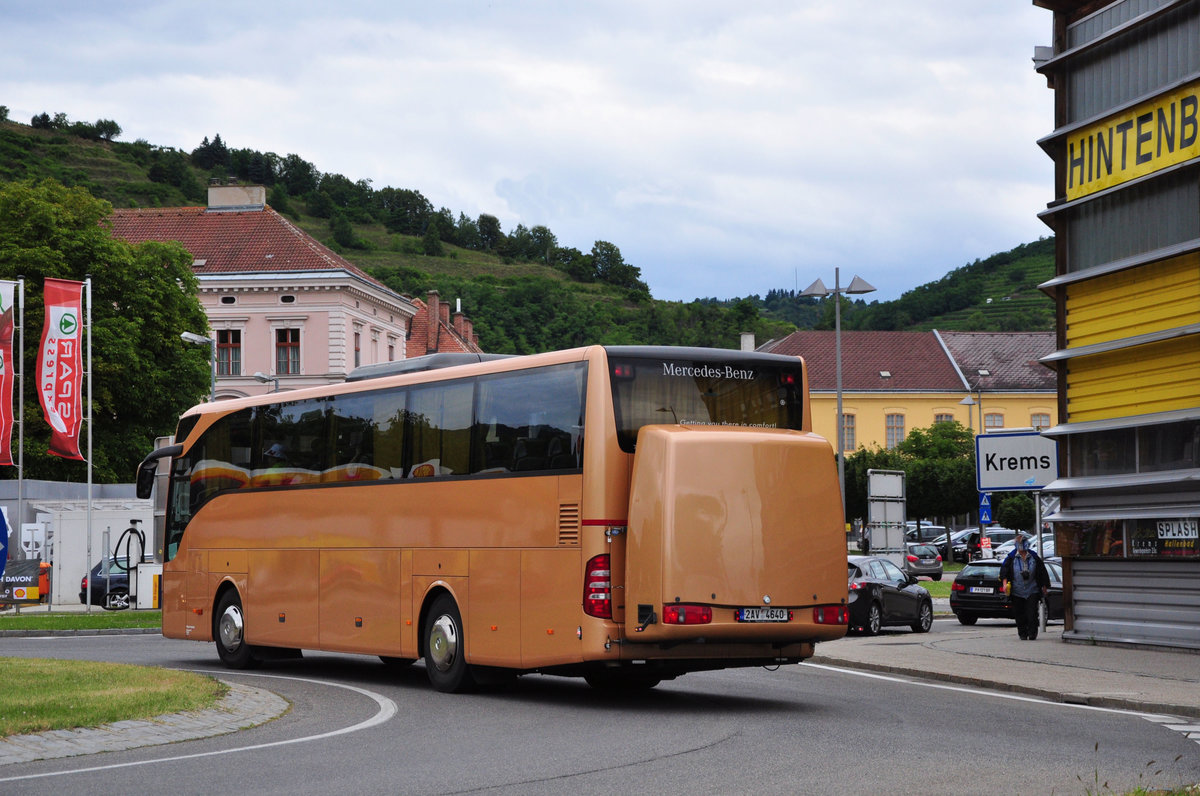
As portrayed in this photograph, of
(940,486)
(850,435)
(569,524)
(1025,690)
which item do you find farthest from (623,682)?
(850,435)

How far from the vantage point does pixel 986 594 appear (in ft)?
103

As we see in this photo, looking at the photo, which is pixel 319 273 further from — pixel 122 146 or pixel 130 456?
pixel 122 146

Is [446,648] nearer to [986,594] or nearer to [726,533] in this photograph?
[726,533]

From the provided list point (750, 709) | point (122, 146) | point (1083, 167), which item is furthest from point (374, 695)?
point (122, 146)

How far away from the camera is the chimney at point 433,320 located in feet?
291

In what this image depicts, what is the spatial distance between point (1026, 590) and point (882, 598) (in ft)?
11.2

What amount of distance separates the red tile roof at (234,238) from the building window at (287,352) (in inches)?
120

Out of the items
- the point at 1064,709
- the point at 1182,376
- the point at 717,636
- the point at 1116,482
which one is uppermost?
the point at 1182,376

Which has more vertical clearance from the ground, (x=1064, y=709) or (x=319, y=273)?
(x=319, y=273)

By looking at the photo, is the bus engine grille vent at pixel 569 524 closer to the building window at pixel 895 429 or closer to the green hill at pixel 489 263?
the green hill at pixel 489 263

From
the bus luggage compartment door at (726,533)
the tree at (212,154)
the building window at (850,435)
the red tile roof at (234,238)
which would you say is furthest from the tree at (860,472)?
the tree at (212,154)

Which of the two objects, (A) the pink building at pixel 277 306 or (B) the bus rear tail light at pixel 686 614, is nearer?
(B) the bus rear tail light at pixel 686 614

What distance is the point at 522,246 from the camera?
617 feet

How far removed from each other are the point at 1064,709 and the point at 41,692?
10124 millimetres
